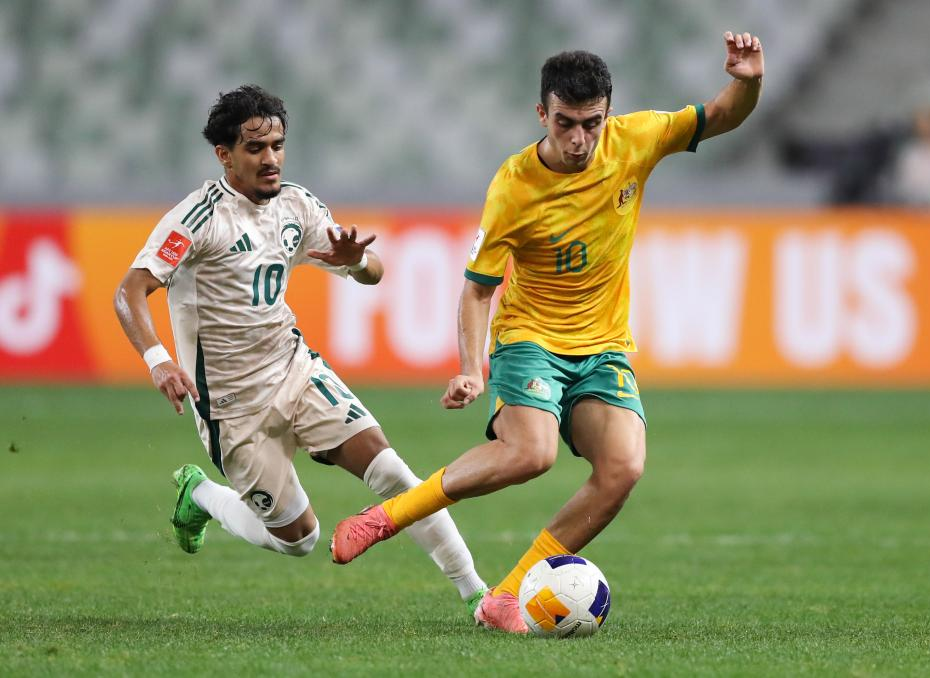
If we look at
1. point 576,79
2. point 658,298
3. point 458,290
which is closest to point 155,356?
point 576,79

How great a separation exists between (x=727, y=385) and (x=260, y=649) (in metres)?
10.5

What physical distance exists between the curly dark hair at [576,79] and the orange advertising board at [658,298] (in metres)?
9.02

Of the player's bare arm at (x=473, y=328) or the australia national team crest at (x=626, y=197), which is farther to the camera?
the australia national team crest at (x=626, y=197)

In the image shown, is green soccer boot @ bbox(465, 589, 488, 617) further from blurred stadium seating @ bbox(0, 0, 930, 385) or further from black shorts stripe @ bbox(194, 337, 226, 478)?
blurred stadium seating @ bbox(0, 0, 930, 385)

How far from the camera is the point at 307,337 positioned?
582 inches

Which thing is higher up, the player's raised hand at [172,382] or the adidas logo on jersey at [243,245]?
the adidas logo on jersey at [243,245]

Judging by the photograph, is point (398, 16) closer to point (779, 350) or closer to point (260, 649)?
point (779, 350)

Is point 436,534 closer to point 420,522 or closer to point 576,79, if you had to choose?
point 420,522

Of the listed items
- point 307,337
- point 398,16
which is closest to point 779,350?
point 307,337

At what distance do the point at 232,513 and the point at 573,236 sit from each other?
2.03 meters

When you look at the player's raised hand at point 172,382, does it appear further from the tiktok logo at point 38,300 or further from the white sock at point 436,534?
the tiktok logo at point 38,300

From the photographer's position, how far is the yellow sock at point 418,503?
18.6 feet

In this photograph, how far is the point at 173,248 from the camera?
5832mm

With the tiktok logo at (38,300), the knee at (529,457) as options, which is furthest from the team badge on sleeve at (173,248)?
the tiktok logo at (38,300)
